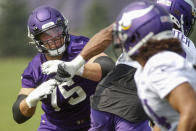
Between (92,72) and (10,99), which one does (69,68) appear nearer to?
(92,72)

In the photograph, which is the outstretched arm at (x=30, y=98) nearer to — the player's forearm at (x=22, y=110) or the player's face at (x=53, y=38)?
the player's forearm at (x=22, y=110)

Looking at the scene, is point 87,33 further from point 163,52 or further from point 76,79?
point 163,52

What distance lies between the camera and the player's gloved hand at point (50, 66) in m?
4.32

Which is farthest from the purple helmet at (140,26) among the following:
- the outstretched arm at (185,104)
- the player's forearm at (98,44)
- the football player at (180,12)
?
the football player at (180,12)

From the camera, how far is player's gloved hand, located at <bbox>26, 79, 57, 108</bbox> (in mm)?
4320

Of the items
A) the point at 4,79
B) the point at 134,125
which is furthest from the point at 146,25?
the point at 4,79

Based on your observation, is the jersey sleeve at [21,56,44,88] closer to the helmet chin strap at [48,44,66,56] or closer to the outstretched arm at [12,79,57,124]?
the outstretched arm at [12,79,57,124]

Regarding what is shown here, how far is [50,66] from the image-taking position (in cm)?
436

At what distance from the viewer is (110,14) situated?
28.0 m

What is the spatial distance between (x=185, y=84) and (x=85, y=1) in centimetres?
2763

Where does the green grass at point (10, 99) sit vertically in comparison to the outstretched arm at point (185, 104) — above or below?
below

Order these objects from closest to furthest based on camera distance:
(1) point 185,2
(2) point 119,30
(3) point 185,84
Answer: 1. (3) point 185,84
2. (2) point 119,30
3. (1) point 185,2

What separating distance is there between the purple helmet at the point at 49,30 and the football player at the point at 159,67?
1.34 metres

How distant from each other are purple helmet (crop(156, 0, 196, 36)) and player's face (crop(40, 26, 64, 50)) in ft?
3.01
